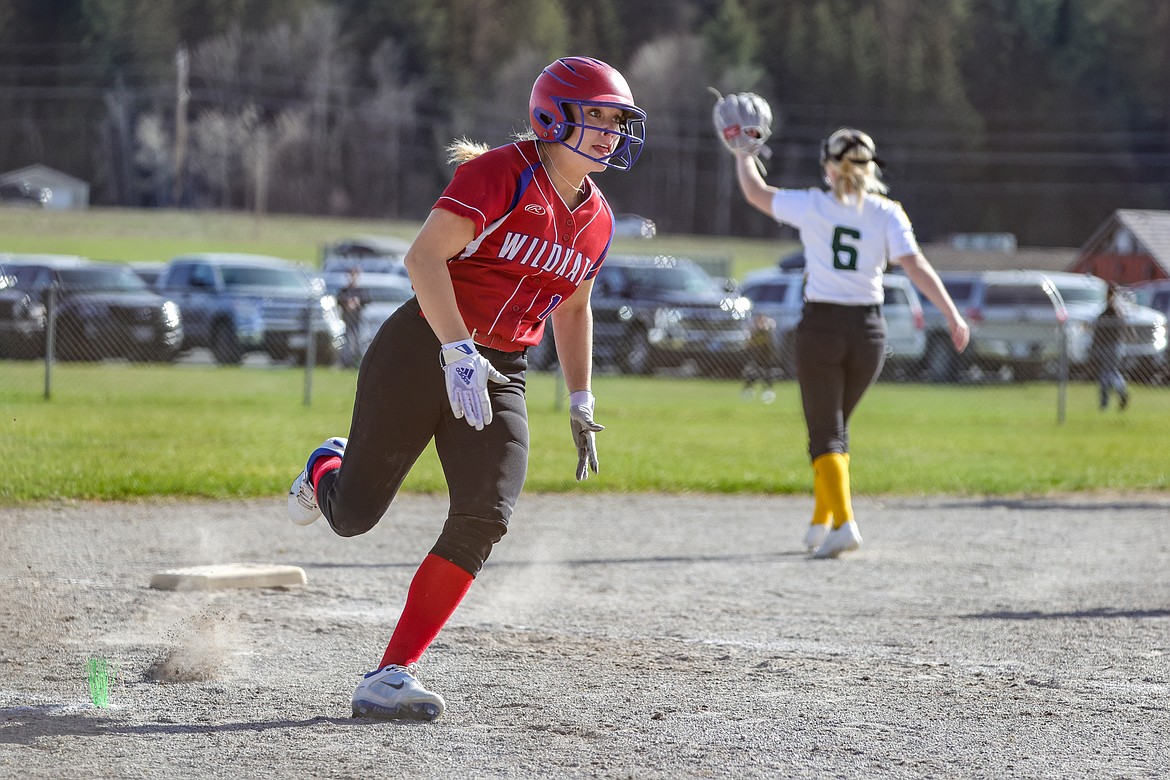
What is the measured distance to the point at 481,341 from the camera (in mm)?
4422

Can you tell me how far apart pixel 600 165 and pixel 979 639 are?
8.41ft

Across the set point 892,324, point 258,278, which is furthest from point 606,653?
point 258,278

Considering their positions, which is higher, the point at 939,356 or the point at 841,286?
the point at 841,286

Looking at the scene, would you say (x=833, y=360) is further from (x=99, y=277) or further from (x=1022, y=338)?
(x=99, y=277)

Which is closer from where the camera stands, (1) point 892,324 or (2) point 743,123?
(2) point 743,123

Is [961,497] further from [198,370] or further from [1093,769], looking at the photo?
[198,370]

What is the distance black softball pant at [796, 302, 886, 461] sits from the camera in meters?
7.50

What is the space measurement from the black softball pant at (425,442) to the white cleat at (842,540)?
3.57m

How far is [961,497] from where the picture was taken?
10.8m

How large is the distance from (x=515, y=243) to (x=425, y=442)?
67 centimetres

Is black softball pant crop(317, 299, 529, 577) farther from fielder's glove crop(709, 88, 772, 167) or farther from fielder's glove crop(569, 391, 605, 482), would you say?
fielder's glove crop(709, 88, 772, 167)


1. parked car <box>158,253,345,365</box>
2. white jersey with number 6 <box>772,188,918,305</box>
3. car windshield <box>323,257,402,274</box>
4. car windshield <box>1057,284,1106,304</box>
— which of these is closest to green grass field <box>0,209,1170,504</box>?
parked car <box>158,253,345,365</box>

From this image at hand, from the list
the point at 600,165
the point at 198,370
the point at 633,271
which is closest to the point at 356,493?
the point at 600,165

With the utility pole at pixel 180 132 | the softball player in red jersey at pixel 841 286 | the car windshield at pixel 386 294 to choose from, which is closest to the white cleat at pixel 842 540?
the softball player in red jersey at pixel 841 286
